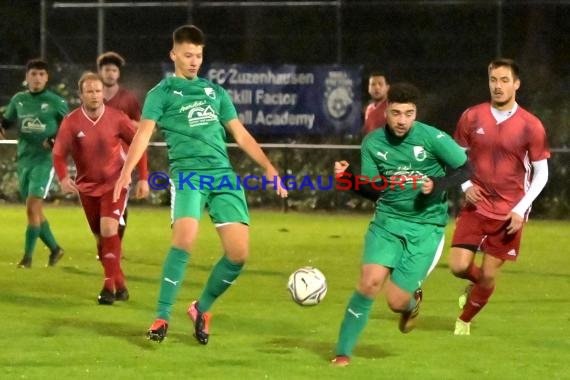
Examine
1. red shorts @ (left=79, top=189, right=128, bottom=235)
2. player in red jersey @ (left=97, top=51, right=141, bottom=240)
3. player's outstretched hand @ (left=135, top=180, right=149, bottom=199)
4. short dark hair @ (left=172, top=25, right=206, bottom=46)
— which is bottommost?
red shorts @ (left=79, top=189, right=128, bottom=235)

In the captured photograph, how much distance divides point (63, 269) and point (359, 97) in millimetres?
8392

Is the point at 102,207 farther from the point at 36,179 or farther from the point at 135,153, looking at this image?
the point at 36,179

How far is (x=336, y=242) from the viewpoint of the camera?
A: 18.0 metres

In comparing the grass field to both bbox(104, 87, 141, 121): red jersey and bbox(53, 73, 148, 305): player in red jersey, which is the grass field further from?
bbox(104, 87, 141, 121): red jersey

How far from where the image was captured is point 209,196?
9.77m

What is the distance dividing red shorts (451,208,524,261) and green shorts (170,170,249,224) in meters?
1.69

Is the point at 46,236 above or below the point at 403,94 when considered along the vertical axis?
below

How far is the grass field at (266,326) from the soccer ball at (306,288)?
12.0 inches

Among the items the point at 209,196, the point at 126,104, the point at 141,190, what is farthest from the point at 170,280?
the point at 126,104

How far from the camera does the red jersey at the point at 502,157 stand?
34.4 feet

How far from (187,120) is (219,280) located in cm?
109

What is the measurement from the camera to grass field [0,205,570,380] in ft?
29.1

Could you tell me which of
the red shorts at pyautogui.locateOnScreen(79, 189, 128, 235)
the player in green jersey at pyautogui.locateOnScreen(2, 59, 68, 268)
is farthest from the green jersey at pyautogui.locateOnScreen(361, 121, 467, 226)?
the player in green jersey at pyautogui.locateOnScreen(2, 59, 68, 268)

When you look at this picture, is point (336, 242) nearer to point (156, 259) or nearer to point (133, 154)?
point (156, 259)
